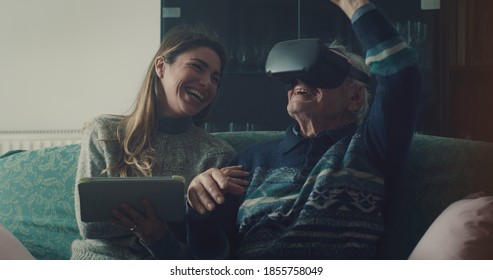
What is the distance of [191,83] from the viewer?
1823 millimetres

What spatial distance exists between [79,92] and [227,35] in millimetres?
474

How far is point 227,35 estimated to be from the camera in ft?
6.01

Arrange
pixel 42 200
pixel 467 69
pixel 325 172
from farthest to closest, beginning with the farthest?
pixel 42 200 < pixel 467 69 < pixel 325 172

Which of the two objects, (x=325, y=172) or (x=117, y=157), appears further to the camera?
(x=117, y=157)

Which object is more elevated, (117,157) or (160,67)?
(160,67)

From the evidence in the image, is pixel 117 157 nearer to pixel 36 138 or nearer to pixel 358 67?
pixel 36 138

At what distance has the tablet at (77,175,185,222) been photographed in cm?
170

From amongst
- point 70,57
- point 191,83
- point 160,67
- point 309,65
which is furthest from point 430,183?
point 70,57

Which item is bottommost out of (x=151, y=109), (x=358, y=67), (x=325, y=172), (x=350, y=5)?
(x=325, y=172)

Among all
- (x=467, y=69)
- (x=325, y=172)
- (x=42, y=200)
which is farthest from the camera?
(x=42, y=200)

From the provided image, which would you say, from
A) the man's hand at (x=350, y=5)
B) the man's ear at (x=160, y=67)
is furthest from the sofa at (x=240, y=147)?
the man's hand at (x=350, y=5)

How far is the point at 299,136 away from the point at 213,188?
272mm

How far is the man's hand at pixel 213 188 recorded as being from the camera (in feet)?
5.68
